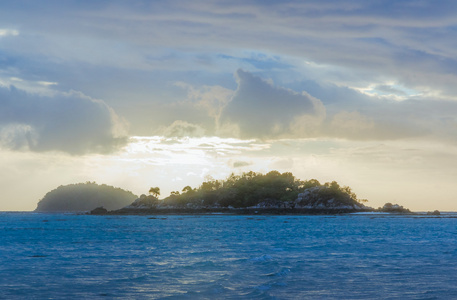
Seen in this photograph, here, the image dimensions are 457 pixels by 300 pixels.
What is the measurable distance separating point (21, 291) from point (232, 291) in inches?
567

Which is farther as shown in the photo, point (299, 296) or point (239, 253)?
point (239, 253)

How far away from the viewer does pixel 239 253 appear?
6041 cm

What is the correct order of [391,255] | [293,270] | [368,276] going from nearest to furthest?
[368,276] → [293,270] → [391,255]

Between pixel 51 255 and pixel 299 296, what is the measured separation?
37.9m

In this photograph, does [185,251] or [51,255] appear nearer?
[51,255]

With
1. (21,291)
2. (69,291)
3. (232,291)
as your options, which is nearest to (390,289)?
(232,291)

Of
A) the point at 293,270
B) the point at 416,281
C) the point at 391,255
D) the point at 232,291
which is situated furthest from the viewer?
the point at 391,255

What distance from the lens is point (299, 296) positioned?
3142 cm

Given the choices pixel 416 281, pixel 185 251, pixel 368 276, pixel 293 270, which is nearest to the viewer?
pixel 416 281

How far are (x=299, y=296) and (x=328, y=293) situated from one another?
2.28m

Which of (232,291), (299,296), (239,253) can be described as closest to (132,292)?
(232,291)

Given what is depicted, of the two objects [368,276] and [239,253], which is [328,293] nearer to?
[368,276]

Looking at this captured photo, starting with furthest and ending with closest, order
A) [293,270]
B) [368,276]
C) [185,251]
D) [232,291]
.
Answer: [185,251]
[293,270]
[368,276]
[232,291]

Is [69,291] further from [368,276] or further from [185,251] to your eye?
[185,251]
